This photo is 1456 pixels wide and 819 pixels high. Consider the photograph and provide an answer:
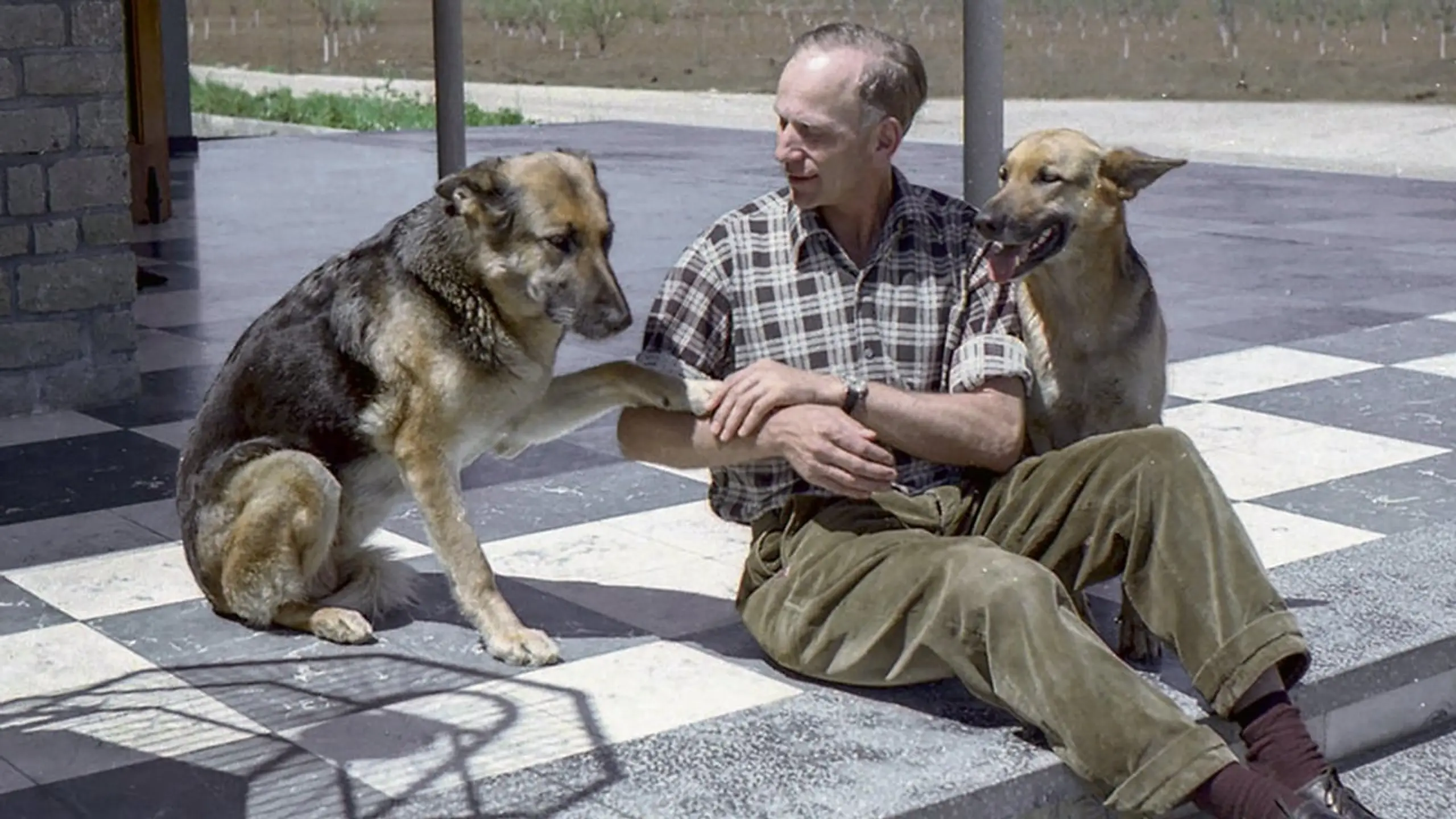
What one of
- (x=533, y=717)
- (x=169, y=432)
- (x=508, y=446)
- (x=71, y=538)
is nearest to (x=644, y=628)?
(x=508, y=446)

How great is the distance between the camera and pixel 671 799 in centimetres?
335

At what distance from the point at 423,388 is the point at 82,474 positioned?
2.21 meters

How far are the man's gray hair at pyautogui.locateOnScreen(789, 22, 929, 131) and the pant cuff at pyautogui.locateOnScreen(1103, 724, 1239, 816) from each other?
136 centimetres

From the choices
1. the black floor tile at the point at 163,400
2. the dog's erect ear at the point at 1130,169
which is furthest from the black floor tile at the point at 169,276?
the dog's erect ear at the point at 1130,169

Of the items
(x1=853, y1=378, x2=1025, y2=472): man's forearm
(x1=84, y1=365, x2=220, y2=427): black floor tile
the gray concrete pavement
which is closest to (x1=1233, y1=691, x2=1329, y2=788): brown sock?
(x1=853, y1=378, x2=1025, y2=472): man's forearm

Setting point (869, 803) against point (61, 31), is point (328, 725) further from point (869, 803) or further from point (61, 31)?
point (61, 31)

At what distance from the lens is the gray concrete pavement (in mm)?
16312

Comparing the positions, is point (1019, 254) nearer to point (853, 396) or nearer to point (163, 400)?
point (853, 396)

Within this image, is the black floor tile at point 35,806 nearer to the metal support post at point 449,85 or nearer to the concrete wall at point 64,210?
the concrete wall at point 64,210

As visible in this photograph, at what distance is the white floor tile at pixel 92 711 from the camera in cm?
358

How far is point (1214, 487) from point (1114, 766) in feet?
1.92

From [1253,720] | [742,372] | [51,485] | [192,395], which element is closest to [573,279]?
[742,372]

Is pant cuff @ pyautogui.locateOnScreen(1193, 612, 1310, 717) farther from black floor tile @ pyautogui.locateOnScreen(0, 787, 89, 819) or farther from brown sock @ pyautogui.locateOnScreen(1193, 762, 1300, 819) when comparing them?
black floor tile @ pyautogui.locateOnScreen(0, 787, 89, 819)

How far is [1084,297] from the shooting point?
4246mm
